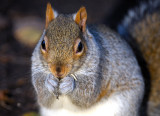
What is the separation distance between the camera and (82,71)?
1.55m

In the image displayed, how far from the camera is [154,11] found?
2160 mm

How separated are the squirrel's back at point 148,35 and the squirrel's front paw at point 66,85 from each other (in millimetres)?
757

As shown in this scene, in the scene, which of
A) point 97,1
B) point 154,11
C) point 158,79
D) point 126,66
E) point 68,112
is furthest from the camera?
point 97,1

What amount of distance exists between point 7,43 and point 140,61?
1716mm

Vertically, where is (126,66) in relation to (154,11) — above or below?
below

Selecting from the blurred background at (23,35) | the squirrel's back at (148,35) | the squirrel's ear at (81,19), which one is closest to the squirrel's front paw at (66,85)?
the squirrel's ear at (81,19)

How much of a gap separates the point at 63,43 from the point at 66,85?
24 centimetres

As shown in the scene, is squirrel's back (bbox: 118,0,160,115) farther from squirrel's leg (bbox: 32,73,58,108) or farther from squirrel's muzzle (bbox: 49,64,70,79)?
squirrel's muzzle (bbox: 49,64,70,79)

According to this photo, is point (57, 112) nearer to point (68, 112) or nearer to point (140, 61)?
point (68, 112)

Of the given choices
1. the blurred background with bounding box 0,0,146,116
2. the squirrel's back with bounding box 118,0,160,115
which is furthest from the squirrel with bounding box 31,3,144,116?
the blurred background with bounding box 0,0,146,116

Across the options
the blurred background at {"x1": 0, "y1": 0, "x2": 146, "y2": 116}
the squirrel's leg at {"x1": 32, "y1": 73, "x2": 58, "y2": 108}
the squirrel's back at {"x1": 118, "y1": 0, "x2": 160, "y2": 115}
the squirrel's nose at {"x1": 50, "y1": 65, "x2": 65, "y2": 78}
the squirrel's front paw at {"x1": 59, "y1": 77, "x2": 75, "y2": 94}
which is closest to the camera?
the squirrel's nose at {"x1": 50, "y1": 65, "x2": 65, "y2": 78}

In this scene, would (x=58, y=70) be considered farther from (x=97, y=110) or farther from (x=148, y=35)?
(x=148, y=35)

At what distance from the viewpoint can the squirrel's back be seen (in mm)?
2021

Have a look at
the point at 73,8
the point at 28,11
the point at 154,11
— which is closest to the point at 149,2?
the point at 154,11
